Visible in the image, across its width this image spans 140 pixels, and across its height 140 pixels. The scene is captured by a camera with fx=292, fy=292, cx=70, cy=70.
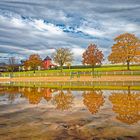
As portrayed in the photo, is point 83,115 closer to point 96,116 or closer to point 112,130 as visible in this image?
point 96,116

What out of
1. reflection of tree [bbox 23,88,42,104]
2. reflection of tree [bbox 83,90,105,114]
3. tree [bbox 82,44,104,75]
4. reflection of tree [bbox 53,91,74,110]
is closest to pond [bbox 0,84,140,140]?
reflection of tree [bbox 83,90,105,114]

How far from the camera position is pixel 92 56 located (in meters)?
85.6

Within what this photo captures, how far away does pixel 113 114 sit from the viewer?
13875 mm

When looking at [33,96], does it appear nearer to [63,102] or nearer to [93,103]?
[63,102]

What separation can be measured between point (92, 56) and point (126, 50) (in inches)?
462

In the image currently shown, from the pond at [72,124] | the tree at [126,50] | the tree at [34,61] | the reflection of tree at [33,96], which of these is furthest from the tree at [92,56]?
the pond at [72,124]

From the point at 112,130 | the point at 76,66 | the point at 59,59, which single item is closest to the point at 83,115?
the point at 112,130

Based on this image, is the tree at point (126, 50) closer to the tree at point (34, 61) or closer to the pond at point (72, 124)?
the tree at point (34, 61)

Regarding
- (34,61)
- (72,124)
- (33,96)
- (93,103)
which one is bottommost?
(33,96)

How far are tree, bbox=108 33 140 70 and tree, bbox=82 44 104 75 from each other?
7309 millimetres

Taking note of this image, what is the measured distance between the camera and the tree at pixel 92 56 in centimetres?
8519

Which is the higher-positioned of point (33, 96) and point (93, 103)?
point (93, 103)

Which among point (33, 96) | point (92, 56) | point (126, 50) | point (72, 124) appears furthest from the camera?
point (92, 56)

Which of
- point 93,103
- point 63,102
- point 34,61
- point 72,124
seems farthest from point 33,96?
point 34,61
